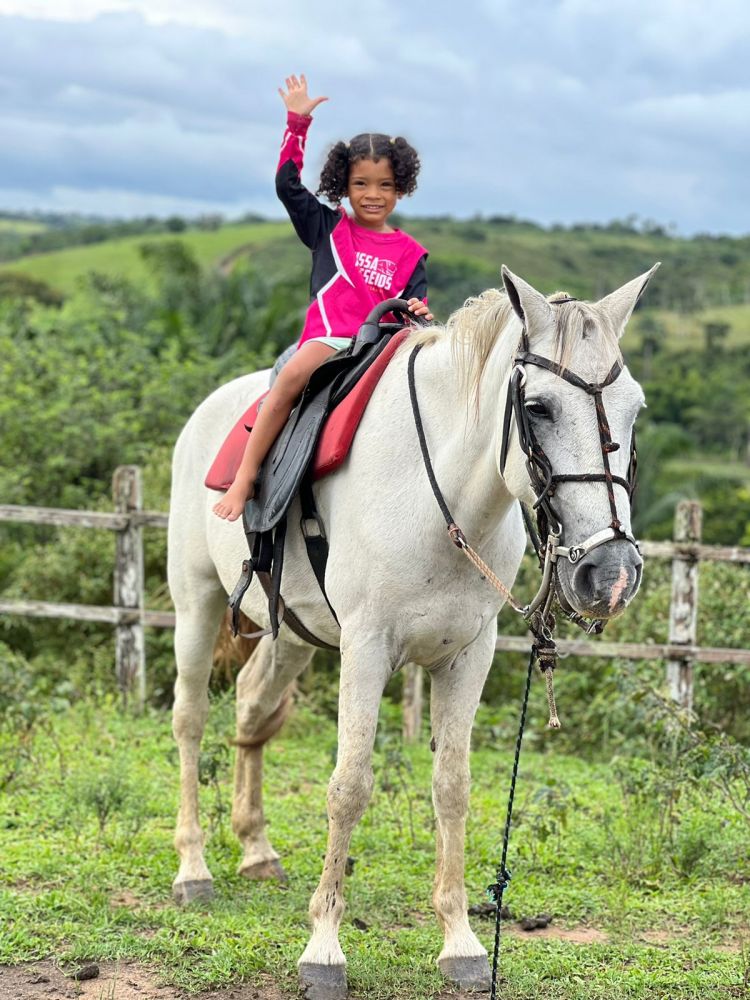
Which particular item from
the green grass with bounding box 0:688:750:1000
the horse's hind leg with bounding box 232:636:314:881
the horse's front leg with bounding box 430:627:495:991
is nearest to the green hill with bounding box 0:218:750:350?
the green grass with bounding box 0:688:750:1000

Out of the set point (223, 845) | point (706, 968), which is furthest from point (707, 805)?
point (223, 845)

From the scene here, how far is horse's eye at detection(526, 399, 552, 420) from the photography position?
3129 mm

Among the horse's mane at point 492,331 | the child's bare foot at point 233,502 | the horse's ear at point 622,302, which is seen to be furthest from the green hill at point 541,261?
the horse's ear at point 622,302

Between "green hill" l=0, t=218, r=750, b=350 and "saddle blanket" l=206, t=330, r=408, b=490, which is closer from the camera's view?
"saddle blanket" l=206, t=330, r=408, b=490

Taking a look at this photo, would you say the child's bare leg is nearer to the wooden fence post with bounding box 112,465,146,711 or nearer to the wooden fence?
the wooden fence

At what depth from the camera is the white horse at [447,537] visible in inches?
121

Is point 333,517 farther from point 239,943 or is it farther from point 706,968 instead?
point 706,968

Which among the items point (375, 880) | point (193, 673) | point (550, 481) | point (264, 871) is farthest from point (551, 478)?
point (264, 871)

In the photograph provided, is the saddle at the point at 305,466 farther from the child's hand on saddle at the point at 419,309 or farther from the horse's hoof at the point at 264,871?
the horse's hoof at the point at 264,871

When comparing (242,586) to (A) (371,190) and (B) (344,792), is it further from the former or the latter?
(A) (371,190)

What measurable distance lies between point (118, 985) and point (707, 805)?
3377 millimetres

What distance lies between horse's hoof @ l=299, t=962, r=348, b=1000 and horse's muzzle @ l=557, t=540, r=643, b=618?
1.71 meters

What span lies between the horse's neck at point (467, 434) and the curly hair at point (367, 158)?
0.89 metres

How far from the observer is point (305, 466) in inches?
154
